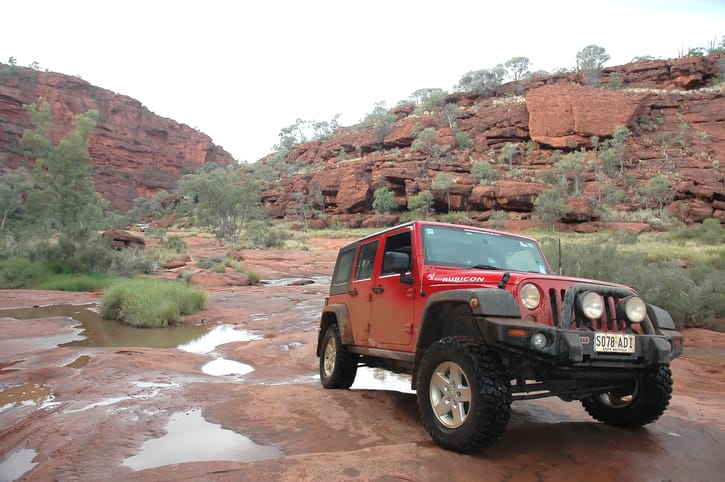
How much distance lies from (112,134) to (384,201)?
6008 cm

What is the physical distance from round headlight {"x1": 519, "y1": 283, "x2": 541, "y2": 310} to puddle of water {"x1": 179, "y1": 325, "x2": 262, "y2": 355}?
7.27m

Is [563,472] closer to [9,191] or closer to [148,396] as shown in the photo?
[148,396]

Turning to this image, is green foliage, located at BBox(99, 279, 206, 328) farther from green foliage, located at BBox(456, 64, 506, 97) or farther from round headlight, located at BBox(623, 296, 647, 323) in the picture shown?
green foliage, located at BBox(456, 64, 506, 97)

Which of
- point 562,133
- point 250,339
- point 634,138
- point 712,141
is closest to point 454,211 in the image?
point 562,133

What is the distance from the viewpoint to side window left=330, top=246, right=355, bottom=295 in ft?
22.2

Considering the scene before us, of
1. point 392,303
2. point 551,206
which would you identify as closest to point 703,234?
point 551,206

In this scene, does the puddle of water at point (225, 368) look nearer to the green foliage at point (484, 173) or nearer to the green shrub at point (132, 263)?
the green shrub at point (132, 263)

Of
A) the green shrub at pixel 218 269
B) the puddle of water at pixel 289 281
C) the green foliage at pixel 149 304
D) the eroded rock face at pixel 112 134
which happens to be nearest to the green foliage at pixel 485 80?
the eroded rock face at pixel 112 134

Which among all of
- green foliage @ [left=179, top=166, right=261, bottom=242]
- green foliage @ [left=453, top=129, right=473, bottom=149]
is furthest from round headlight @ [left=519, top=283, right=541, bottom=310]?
green foliage @ [left=453, top=129, right=473, bottom=149]

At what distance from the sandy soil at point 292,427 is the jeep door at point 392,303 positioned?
0.81 meters

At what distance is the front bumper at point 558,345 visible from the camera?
358 cm

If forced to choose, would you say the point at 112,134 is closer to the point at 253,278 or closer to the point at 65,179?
the point at 65,179

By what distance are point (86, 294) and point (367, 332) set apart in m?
16.2

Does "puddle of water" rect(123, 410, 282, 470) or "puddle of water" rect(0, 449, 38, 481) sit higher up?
"puddle of water" rect(0, 449, 38, 481)
